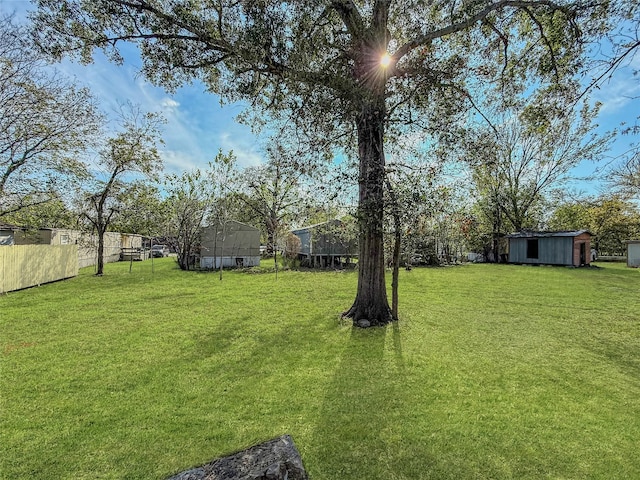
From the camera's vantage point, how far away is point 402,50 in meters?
5.48

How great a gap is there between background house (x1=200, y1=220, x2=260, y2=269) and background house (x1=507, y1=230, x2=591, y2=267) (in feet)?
60.1

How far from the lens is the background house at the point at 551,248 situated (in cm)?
1914

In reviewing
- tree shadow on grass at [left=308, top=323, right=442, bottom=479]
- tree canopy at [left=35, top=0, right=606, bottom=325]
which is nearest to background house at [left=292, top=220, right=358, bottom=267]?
tree canopy at [left=35, top=0, right=606, bottom=325]

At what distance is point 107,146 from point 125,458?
15.8m

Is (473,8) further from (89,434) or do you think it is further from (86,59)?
(89,434)

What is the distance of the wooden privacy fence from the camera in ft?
31.6

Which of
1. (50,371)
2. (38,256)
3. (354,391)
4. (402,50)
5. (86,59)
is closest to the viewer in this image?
(354,391)

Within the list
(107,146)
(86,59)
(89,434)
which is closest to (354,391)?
(89,434)

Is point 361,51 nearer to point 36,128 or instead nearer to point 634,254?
point 36,128

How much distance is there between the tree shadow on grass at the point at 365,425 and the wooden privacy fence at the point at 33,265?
11377 millimetres

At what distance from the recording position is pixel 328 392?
3.60 m

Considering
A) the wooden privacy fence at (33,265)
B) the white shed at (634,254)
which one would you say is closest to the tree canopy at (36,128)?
the wooden privacy fence at (33,265)

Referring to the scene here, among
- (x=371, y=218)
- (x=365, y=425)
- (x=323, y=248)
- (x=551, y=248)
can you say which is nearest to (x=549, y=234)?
(x=551, y=248)

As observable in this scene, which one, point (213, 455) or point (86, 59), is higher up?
point (86, 59)
